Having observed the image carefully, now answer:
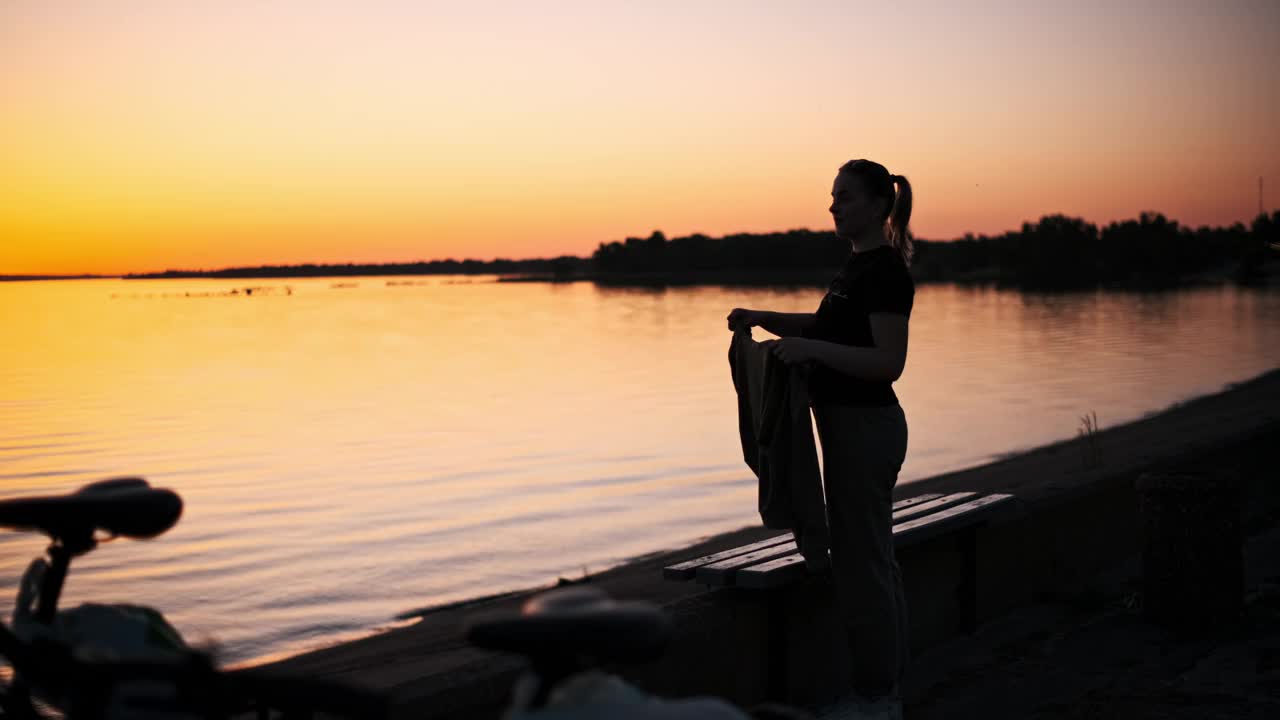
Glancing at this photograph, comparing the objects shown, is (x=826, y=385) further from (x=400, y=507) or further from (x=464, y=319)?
(x=464, y=319)

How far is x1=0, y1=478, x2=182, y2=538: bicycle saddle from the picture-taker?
77.4 inches

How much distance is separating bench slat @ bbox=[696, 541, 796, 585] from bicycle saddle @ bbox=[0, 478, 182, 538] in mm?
2426

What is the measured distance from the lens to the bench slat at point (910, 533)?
13.3 ft

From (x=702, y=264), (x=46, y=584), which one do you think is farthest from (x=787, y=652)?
(x=702, y=264)

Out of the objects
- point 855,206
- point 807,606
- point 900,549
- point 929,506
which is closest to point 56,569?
point 855,206

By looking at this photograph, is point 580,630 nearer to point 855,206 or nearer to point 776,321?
point 855,206

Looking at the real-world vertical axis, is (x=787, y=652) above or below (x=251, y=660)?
above

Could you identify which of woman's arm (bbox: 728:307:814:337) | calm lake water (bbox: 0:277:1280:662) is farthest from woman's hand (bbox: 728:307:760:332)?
calm lake water (bbox: 0:277:1280:662)

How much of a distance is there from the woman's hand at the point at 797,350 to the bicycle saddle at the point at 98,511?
6.72 feet

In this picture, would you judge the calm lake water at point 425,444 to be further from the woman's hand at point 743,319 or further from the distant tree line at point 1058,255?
the distant tree line at point 1058,255

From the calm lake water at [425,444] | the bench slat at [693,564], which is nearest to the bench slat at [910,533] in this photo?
the bench slat at [693,564]

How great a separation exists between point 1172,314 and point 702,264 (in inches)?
5188

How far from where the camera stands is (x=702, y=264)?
192 meters

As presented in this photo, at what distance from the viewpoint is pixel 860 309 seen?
3617 millimetres
